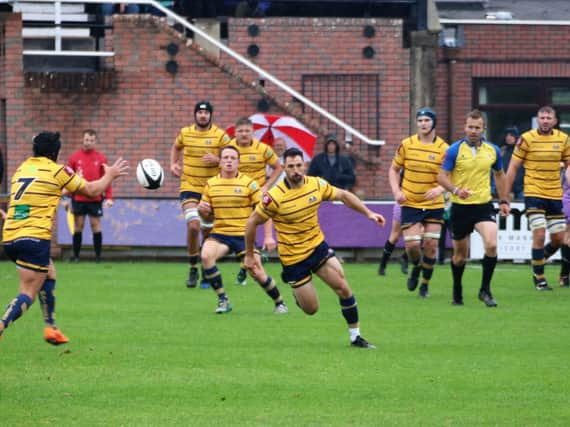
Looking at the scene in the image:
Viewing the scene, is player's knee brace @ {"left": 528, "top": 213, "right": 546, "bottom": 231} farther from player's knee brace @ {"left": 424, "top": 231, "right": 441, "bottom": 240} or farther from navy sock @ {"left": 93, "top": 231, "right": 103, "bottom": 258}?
navy sock @ {"left": 93, "top": 231, "right": 103, "bottom": 258}

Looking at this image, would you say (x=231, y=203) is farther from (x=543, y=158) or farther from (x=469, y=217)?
(x=543, y=158)

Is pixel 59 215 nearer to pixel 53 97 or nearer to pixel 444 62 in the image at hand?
pixel 53 97

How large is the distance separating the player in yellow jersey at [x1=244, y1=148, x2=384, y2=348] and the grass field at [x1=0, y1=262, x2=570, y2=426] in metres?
0.41

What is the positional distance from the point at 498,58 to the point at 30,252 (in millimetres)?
17263

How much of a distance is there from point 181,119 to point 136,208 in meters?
1.89

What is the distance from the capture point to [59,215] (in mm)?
23031

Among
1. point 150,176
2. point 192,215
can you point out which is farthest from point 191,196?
point 150,176

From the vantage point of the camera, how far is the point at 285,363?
36.7ft

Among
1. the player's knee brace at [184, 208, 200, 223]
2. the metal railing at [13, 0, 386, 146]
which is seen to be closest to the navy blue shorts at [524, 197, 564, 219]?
the player's knee brace at [184, 208, 200, 223]

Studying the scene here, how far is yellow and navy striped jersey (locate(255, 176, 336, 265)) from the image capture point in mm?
12242

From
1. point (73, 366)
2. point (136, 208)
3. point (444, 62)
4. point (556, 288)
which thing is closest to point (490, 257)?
point (556, 288)

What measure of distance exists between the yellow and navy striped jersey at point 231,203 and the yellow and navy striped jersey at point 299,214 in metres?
2.97

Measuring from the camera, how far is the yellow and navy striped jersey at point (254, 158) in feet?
58.0

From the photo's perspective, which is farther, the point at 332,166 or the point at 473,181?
the point at 332,166
